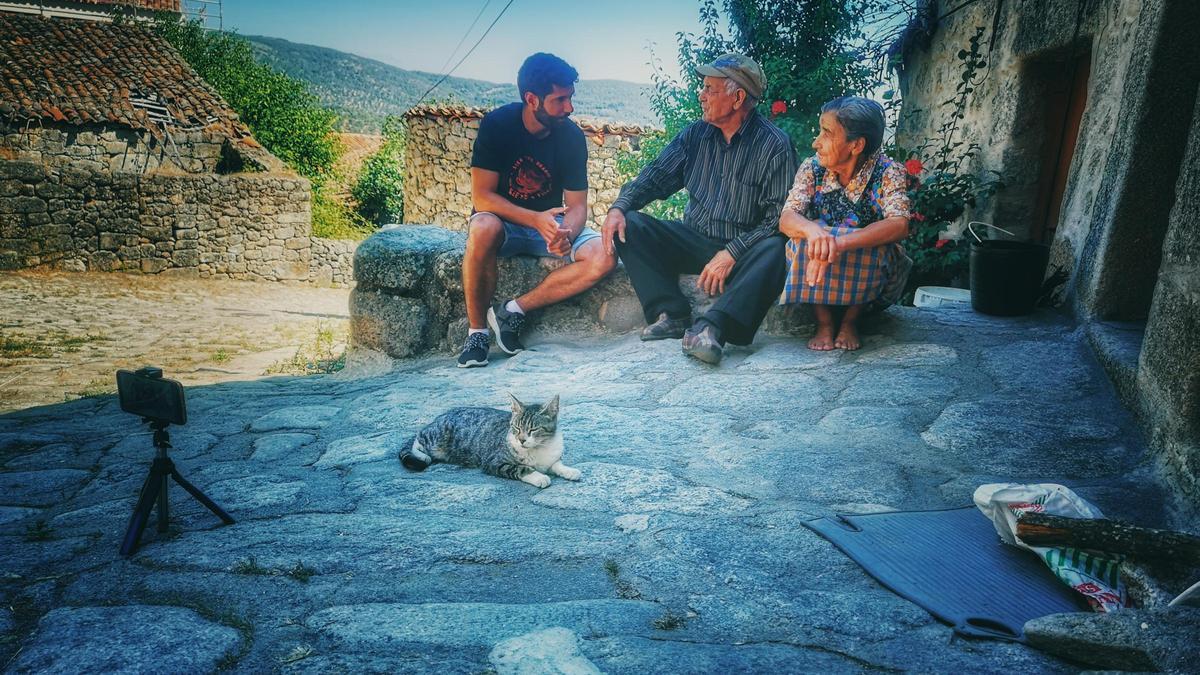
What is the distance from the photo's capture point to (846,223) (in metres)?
3.75

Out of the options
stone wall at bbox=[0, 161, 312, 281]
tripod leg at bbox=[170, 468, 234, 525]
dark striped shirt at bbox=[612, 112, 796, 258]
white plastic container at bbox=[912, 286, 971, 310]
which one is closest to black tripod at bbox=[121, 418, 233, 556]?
tripod leg at bbox=[170, 468, 234, 525]

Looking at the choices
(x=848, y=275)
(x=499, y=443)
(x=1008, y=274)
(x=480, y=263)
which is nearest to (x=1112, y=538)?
(x=499, y=443)

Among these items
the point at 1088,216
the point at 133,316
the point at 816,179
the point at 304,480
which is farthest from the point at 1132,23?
the point at 133,316

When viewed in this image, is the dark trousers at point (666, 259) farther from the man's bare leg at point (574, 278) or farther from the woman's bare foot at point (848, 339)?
the woman's bare foot at point (848, 339)

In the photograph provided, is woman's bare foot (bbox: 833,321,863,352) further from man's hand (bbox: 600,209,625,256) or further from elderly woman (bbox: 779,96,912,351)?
man's hand (bbox: 600,209,625,256)

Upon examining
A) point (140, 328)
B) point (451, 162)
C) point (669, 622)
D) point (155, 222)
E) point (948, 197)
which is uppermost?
point (451, 162)

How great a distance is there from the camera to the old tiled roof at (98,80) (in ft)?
48.1

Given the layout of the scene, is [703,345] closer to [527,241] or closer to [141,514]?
[527,241]

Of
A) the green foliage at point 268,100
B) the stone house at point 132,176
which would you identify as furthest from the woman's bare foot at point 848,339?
the green foliage at point 268,100

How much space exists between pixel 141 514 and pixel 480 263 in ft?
8.93

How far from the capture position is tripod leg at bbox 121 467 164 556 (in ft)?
6.46

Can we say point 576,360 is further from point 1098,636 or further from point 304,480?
point 1098,636

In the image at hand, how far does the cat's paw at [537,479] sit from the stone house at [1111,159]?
6.13 feet

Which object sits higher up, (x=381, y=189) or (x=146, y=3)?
(x=146, y=3)
